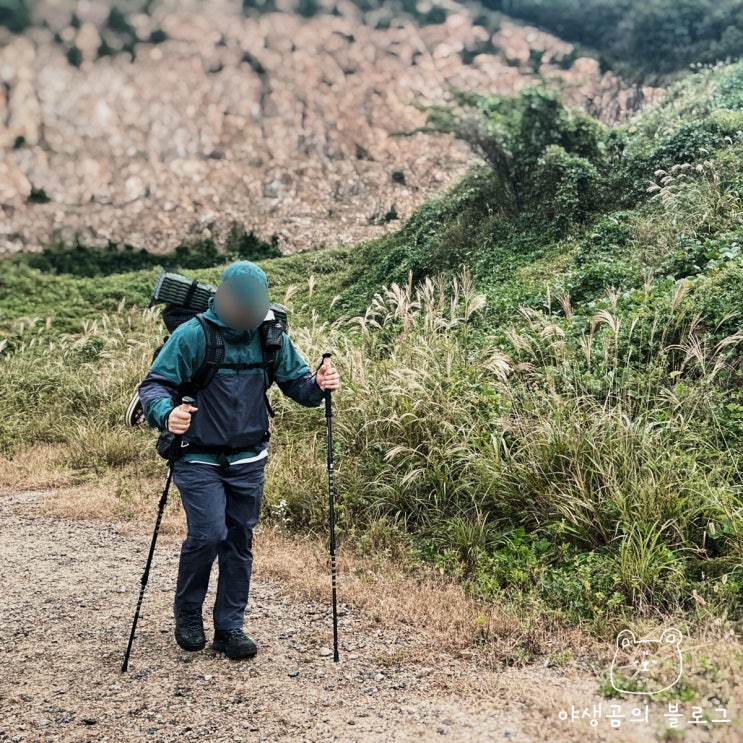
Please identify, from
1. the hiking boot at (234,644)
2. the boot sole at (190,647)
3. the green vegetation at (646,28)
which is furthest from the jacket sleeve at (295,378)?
the green vegetation at (646,28)

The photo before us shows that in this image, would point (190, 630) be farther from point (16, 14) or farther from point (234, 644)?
point (16, 14)

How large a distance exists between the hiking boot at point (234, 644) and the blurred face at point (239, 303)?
5.24ft

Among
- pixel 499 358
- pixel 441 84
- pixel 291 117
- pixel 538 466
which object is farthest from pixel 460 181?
pixel 441 84

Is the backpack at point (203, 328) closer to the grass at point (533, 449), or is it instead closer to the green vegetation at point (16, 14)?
the grass at point (533, 449)

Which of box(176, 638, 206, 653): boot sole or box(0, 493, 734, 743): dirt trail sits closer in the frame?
box(0, 493, 734, 743): dirt trail

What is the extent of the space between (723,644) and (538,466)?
1650 mm

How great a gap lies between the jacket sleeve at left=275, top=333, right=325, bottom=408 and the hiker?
0.26 feet

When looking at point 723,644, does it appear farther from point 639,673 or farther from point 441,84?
point 441,84

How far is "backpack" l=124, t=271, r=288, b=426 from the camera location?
3506 millimetres

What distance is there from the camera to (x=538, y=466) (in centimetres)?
456

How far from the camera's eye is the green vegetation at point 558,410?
13.0ft

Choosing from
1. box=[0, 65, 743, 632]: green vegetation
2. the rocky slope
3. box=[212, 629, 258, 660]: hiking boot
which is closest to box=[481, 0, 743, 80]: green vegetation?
the rocky slope

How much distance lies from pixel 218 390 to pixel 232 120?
980 inches

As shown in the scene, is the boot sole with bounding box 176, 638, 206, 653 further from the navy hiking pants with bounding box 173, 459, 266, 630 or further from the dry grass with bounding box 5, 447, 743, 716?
the dry grass with bounding box 5, 447, 743, 716
